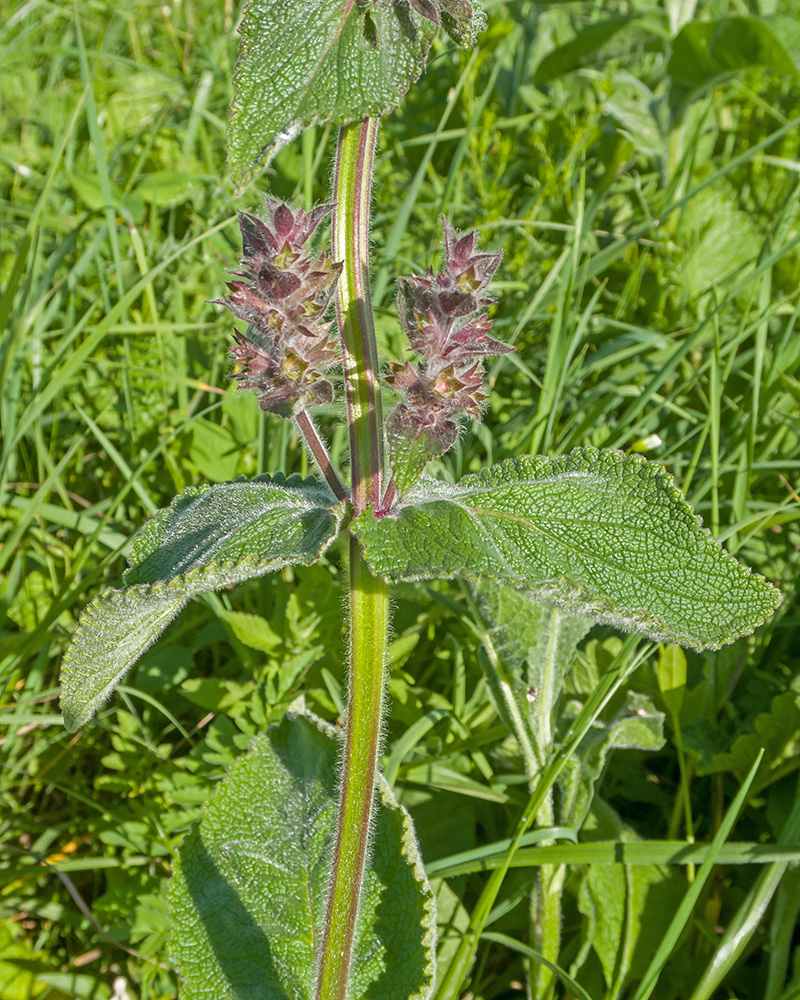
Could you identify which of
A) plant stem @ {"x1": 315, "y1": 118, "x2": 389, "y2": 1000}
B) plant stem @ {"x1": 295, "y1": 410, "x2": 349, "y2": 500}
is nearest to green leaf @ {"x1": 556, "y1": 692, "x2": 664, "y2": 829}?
plant stem @ {"x1": 315, "y1": 118, "x2": 389, "y2": 1000}

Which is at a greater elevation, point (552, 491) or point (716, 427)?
point (552, 491)

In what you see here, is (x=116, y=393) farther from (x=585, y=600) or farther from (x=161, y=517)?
(x=585, y=600)

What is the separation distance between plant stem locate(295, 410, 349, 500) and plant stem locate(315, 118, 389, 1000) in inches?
2.7

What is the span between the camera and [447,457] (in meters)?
2.38

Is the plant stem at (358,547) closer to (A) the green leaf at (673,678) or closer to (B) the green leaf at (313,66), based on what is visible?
(B) the green leaf at (313,66)

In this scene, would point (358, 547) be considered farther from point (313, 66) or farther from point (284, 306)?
point (313, 66)

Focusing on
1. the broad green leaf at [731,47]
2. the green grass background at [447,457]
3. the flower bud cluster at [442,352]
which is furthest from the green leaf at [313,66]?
the broad green leaf at [731,47]

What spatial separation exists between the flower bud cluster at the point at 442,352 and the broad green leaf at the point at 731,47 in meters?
2.30

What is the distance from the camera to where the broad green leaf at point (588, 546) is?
1.24 meters

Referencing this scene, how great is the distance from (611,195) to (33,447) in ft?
7.27

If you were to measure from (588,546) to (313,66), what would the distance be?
78cm

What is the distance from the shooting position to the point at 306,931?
185cm

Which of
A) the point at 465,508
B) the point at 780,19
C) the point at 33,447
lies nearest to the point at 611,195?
the point at 780,19

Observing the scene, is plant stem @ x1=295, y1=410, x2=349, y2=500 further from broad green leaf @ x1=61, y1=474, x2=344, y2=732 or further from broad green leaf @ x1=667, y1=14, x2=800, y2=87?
broad green leaf @ x1=667, y1=14, x2=800, y2=87
